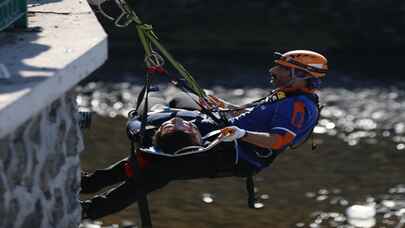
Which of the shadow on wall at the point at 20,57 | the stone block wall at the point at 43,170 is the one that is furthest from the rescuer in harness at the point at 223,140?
the shadow on wall at the point at 20,57

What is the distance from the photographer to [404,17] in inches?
707

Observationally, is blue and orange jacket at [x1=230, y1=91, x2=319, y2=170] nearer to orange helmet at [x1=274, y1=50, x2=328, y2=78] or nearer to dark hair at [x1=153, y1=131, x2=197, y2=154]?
orange helmet at [x1=274, y1=50, x2=328, y2=78]

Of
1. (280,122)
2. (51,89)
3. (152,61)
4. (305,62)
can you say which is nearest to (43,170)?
(51,89)

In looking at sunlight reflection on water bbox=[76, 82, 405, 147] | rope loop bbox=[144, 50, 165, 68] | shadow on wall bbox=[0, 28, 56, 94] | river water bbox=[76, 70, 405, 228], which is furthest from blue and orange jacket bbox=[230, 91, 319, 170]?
sunlight reflection on water bbox=[76, 82, 405, 147]

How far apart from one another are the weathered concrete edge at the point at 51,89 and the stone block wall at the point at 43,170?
18 centimetres

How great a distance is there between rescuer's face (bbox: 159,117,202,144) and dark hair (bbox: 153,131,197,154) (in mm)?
28

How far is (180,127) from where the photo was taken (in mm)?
7879

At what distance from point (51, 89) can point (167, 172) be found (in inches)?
86.2

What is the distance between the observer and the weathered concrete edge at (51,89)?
17.3ft

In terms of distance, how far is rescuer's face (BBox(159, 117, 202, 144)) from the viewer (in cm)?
786

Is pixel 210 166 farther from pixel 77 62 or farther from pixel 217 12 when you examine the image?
pixel 217 12

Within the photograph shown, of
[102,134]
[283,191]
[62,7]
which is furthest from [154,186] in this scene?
[102,134]

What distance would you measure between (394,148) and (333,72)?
11.2ft

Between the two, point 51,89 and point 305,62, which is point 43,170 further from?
point 305,62
